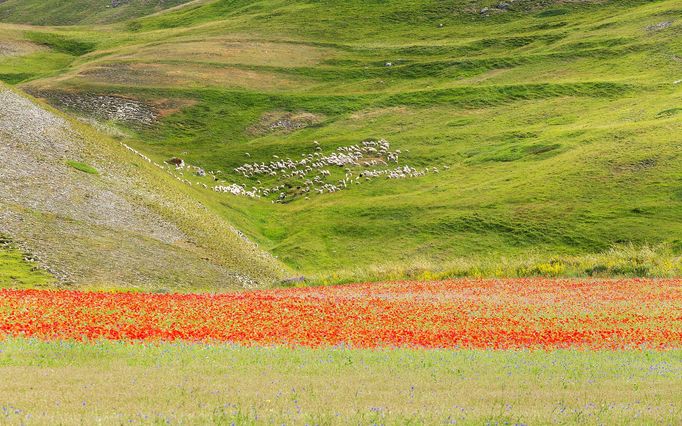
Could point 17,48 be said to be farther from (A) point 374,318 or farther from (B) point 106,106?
(A) point 374,318

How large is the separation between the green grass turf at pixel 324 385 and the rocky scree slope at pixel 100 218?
90.2 ft

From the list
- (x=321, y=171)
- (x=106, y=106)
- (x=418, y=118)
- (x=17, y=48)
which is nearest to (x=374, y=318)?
(x=321, y=171)

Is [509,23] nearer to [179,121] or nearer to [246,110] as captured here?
[246,110]

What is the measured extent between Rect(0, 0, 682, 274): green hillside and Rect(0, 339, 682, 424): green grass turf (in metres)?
51.3

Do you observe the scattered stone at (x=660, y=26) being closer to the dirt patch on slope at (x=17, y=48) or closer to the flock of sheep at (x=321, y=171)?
the flock of sheep at (x=321, y=171)

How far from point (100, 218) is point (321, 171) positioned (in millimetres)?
54082

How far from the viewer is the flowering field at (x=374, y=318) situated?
94.6 feet

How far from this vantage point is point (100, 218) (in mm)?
59812

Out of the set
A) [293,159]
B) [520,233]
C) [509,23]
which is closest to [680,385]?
[520,233]

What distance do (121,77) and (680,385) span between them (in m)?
138

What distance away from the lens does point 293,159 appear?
11594cm

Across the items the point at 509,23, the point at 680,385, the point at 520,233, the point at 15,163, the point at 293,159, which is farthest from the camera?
the point at 509,23

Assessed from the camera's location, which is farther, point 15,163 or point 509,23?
point 509,23

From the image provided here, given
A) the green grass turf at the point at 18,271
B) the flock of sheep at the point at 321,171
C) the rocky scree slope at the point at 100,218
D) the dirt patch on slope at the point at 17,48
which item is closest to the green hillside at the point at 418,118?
the flock of sheep at the point at 321,171
